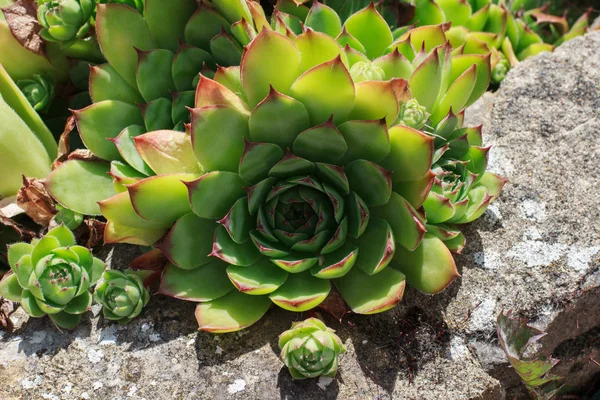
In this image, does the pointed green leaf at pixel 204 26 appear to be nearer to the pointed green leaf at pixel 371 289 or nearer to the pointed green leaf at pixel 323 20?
the pointed green leaf at pixel 323 20

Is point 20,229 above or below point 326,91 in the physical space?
below

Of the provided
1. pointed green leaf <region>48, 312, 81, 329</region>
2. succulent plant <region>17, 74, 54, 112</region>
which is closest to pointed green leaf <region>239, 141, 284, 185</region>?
pointed green leaf <region>48, 312, 81, 329</region>

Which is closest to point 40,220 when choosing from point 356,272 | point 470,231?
point 356,272

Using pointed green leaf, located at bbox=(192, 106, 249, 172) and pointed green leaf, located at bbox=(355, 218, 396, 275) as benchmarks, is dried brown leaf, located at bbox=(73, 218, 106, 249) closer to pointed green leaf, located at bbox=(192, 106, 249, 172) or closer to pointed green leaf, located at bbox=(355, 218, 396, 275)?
pointed green leaf, located at bbox=(192, 106, 249, 172)

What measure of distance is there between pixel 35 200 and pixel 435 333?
4.90 feet

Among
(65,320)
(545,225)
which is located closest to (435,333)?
(545,225)

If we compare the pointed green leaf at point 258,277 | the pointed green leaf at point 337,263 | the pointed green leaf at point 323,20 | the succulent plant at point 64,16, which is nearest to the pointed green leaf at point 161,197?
the pointed green leaf at point 258,277

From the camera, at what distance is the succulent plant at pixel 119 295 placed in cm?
193

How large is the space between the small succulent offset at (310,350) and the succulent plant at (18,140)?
123cm

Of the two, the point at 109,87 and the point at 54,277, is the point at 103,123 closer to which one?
the point at 109,87

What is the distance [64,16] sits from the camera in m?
2.25

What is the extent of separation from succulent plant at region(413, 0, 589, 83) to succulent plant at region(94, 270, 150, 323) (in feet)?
4.83

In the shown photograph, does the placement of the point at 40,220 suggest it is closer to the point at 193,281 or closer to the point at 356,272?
the point at 193,281

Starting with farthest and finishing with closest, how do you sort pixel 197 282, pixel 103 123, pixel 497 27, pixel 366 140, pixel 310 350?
pixel 497 27 → pixel 103 123 → pixel 197 282 → pixel 366 140 → pixel 310 350
